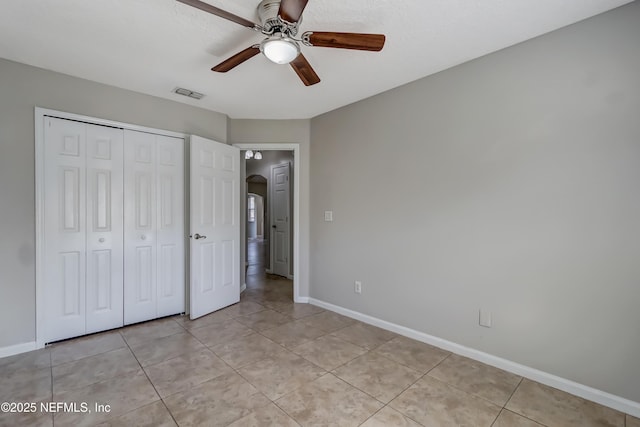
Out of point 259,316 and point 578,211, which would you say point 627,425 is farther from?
point 259,316

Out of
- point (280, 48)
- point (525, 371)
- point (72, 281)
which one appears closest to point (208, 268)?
point (72, 281)

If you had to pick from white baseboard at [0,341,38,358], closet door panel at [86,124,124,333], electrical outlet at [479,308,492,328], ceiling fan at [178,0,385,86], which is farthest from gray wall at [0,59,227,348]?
electrical outlet at [479,308,492,328]

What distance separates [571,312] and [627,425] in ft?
2.08

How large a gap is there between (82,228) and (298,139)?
2.58m

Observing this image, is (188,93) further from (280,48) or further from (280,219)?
(280,219)

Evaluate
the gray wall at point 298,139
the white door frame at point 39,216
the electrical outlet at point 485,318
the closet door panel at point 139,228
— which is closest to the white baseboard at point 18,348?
the white door frame at point 39,216

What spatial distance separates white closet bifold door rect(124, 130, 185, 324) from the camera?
3.08m

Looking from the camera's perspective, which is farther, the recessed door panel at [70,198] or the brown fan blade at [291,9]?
the recessed door panel at [70,198]

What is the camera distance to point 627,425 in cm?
168

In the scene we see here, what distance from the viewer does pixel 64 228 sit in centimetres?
271

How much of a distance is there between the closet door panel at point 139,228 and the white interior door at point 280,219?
2.47m

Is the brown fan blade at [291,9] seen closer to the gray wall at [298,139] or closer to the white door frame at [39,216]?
the gray wall at [298,139]

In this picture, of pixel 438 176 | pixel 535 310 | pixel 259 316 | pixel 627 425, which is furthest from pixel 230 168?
pixel 627 425

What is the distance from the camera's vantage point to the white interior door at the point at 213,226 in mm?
3283
